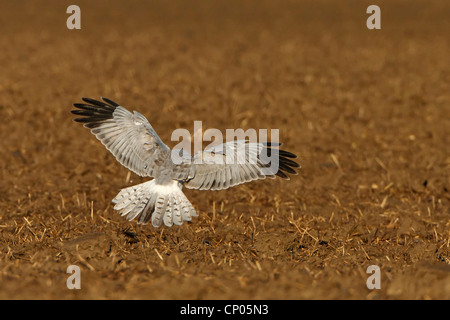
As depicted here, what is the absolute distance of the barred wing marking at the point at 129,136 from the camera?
307 inches

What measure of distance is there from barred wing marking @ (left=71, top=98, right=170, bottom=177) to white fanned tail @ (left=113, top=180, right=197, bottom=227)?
21 cm

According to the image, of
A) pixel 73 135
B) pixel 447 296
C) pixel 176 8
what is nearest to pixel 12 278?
pixel 447 296

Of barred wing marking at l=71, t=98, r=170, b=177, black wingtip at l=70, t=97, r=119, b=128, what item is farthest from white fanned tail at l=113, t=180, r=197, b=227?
black wingtip at l=70, t=97, r=119, b=128

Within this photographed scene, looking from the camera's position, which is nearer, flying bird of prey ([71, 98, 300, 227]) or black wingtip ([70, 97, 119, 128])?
flying bird of prey ([71, 98, 300, 227])

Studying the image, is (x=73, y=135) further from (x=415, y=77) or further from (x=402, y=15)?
(x=402, y=15)

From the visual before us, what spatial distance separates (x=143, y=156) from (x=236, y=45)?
10.6m

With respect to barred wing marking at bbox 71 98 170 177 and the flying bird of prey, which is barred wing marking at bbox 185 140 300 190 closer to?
the flying bird of prey

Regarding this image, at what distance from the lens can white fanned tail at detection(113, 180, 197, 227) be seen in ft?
24.6

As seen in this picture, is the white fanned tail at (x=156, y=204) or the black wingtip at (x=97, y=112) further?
the black wingtip at (x=97, y=112)

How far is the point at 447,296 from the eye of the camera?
19.1 feet

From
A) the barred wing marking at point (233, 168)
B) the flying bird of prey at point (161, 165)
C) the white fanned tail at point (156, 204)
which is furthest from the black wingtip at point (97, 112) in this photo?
the barred wing marking at point (233, 168)

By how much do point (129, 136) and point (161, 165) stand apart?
1.63ft

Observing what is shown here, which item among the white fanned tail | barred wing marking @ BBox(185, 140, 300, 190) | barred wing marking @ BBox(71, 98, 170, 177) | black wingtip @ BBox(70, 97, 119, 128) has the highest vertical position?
black wingtip @ BBox(70, 97, 119, 128)

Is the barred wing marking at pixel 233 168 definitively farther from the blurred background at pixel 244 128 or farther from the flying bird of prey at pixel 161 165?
the blurred background at pixel 244 128
